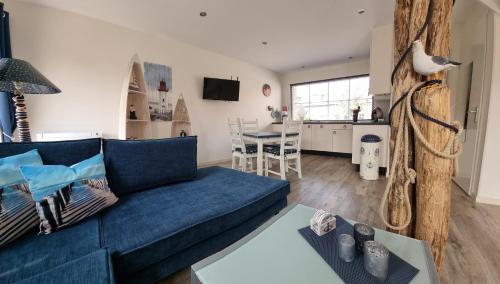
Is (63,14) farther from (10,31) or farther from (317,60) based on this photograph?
(317,60)

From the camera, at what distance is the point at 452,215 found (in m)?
1.93

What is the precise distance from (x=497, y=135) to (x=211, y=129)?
4.11m

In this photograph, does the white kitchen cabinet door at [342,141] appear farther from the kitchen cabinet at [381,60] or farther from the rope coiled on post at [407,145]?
the rope coiled on post at [407,145]

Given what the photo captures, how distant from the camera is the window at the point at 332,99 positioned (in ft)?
16.8

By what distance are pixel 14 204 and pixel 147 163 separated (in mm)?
705

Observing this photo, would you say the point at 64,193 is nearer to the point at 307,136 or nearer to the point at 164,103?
the point at 164,103

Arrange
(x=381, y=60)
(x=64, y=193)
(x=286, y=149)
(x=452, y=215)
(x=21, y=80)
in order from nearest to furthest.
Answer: (x=64, y=193)
(x=21, y=80)
(x=452, y=215)
(x=286, y=149)
(x=381, y=60)

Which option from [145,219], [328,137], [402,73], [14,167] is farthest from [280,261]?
[328,137]

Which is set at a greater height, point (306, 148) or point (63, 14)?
point (63, 14)

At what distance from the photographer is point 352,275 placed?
648mm

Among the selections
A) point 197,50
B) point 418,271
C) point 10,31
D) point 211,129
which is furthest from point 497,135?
point 10,31

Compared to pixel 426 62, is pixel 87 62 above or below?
above

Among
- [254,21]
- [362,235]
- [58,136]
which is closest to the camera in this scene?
[362,235]

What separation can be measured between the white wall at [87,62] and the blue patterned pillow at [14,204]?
2.02 metres
